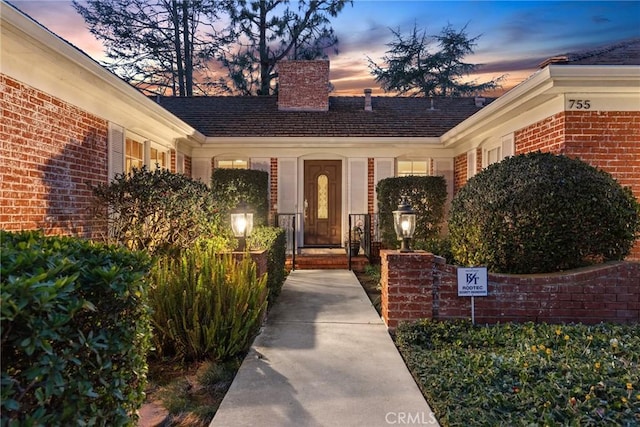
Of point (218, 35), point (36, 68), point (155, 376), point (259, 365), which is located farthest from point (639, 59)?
point (218, 35)

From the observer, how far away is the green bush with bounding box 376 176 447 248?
886cm

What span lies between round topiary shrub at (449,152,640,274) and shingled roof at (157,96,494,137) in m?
5.75

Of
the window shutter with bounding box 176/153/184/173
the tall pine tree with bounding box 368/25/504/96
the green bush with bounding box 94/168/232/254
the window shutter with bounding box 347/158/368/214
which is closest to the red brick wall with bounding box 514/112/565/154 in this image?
the window shutter with bounding box 347/158/368/214

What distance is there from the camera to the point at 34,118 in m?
4.64

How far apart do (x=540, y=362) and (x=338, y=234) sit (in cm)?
779

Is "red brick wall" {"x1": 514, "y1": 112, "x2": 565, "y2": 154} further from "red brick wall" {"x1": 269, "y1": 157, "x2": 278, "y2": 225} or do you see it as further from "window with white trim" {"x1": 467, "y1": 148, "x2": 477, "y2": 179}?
"red brick wall" {"x1": 269, "y1": 157, "x2": 278, "y2": 225}

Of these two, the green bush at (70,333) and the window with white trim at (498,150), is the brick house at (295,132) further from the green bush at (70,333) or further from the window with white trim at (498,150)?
the green bush at (70,333)

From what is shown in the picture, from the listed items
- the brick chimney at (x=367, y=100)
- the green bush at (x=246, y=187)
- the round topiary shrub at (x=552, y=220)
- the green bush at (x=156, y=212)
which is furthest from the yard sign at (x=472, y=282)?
the brick chimney at (x=367, y=100)

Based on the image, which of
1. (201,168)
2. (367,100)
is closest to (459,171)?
(367,100)

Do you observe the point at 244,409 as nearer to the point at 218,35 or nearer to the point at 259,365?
the point at 259,365

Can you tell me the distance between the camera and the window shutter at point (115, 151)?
20.7 ft

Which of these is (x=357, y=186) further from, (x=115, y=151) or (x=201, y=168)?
(x=115, y=151)

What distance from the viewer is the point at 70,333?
1.64 metres

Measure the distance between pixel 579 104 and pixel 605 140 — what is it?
623mm
